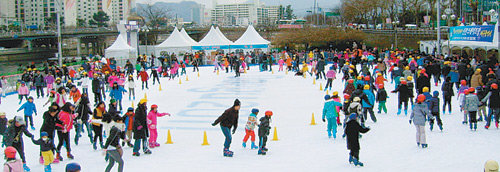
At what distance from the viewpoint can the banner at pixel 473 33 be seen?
2288 cm

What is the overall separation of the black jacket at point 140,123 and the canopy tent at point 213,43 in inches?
1273

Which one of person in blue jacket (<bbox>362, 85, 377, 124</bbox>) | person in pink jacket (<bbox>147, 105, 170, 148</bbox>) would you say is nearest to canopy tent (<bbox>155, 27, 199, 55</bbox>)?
person in blue jacket (<bbox>362, 85, 377, 124</bbox>)

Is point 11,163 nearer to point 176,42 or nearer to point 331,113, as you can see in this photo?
point 331,113

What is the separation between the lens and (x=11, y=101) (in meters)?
21.3

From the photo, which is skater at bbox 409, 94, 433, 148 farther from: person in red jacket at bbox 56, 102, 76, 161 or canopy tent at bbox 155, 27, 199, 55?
canopy tent at bbox 155, 27, 199, 55

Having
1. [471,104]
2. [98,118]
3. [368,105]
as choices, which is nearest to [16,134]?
[98,118]

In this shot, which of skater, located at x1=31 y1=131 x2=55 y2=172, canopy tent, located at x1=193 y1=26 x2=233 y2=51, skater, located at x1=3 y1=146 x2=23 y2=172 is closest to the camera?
skater, located at x1=3 y1=146 x2=23 y2=172

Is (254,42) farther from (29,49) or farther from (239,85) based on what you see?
(29,49)

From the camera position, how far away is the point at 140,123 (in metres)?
10.3

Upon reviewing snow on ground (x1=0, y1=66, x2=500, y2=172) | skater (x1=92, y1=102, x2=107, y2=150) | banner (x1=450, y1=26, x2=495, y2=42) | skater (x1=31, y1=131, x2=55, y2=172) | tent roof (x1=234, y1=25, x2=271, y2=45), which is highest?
tent roof (x1=234, y1=25, x2=271, y2=45)

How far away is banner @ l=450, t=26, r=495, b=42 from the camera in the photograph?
2288 cm

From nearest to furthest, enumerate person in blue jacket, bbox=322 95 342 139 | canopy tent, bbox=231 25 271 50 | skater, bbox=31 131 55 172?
skater, bbox=31 131 55 172 < person in blue jacket, bbox=322 95 342 139 < canopy tent, bbox=231 25 271 50

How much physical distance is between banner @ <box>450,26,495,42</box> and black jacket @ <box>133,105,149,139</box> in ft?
58.6

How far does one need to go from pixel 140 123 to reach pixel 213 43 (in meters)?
34.0
